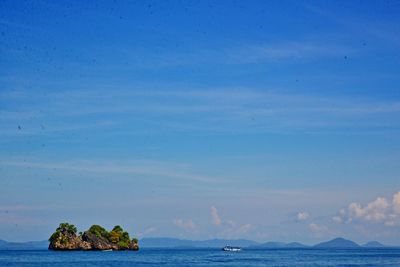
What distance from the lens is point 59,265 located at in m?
132

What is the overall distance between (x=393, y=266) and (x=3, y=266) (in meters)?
86.9

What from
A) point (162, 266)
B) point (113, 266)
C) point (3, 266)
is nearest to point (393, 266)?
point (162, 266)

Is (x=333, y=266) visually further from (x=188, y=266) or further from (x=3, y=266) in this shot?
(x=3, y=266)

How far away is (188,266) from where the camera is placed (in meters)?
131

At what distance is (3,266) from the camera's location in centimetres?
13238

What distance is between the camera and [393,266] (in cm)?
12838

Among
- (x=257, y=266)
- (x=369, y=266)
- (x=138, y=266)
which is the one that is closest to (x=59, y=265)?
(x=138, y=266)

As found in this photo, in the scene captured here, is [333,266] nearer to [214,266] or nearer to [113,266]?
[214,266]

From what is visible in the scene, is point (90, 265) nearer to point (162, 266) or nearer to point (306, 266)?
point (162, 266)

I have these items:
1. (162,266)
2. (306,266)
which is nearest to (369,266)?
(306,266)

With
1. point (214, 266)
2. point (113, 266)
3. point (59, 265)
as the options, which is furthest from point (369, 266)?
point (59, 265)

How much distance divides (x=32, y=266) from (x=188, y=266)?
35426 millimetres

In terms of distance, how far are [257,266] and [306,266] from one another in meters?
10.6

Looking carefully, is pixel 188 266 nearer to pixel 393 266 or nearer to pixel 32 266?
pixel 32 266
